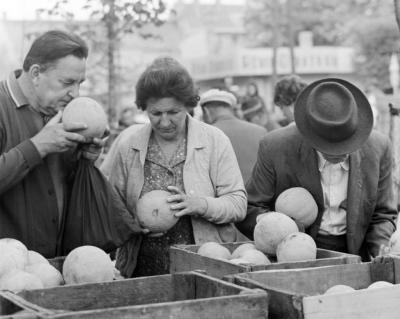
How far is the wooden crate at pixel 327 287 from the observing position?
3.12 m

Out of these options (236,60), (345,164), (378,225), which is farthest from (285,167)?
(236,60)

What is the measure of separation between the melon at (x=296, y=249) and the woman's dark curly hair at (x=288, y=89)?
3.76m

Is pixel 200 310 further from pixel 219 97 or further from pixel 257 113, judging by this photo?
pixel 257 113

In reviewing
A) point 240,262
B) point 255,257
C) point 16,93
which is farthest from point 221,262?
point 16,93

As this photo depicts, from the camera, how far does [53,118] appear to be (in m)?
4.11

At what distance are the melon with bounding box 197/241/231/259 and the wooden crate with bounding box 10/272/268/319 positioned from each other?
2.35 ft

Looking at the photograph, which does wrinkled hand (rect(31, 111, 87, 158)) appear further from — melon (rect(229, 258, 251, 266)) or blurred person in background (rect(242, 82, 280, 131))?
blurred person in background (rect(242, 82, 280, 131))

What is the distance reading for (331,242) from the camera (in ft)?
15.1

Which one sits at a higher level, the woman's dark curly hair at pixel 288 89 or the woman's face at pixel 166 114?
the woman's dark curly hair at pixel 288 89

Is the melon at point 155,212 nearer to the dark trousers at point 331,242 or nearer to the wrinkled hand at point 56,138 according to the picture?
the wrinkled hand at point 56,138

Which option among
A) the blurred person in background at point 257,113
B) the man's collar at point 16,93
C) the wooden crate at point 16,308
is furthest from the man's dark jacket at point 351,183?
the blurred person in background at point 257,113

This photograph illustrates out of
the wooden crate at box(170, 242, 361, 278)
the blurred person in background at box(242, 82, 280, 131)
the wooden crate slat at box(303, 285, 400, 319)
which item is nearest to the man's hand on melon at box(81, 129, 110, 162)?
the wooden crate at box(170, 242, 361, 278)

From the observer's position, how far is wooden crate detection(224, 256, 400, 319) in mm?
3121

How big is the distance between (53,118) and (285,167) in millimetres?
1410
